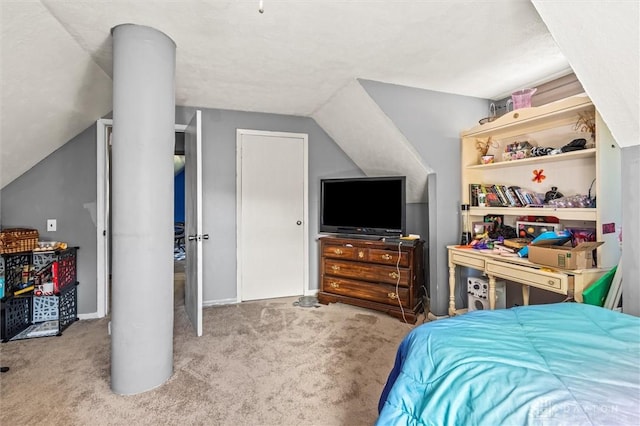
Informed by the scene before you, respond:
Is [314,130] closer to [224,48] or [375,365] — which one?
[224,48]

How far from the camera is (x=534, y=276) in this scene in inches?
84.2

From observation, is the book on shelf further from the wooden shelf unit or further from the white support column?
the white support column

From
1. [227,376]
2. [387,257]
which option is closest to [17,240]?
[227,376]

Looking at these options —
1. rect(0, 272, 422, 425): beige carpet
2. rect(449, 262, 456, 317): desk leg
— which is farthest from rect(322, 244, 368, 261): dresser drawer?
rect(449, 262, 456, 317): desk leg

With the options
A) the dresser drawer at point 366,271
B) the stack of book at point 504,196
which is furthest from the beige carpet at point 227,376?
the stack of book at point 504,196

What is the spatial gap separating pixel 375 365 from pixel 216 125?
9.77ft

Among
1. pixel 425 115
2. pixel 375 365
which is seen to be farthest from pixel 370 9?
pixel 375 365

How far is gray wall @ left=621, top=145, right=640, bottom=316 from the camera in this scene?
1574 millimetres

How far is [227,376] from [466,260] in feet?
7.04

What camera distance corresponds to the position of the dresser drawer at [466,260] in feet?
8.54

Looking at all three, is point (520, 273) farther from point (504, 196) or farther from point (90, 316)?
point (90, 316)

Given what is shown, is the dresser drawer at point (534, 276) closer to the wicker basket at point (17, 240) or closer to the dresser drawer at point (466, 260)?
the dresser drawer at point (466, 260)

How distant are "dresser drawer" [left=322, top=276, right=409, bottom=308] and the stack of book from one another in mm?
1151

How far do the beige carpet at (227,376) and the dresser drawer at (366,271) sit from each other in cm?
40
